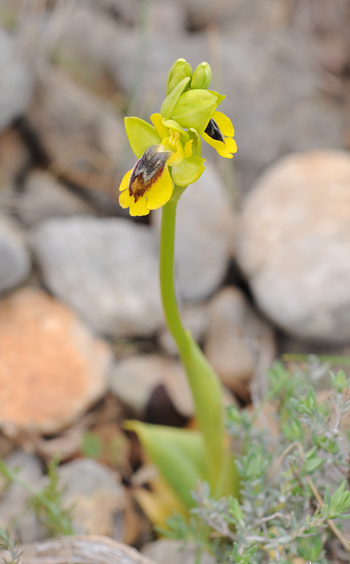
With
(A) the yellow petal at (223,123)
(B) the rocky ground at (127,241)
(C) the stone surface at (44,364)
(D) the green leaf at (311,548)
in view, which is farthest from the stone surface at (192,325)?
(A) the yellow petal at (223,123)

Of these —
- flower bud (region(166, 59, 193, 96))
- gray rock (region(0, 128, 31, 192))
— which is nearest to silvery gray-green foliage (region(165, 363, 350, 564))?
flower bud (region(166, 59, 193, 96))

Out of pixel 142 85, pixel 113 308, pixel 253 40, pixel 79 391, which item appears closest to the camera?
pixel 79 391

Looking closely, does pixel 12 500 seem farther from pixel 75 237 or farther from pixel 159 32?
pixel 159 32

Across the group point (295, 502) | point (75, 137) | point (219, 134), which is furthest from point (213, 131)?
point (75, 137)

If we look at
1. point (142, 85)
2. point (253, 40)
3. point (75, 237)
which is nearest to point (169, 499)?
point (75, 237)

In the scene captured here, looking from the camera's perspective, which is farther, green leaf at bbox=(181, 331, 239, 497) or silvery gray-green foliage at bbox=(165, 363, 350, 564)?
green leaf at bbox=(181, 331, 239, 497)

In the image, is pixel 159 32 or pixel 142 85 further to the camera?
pixel 159 32

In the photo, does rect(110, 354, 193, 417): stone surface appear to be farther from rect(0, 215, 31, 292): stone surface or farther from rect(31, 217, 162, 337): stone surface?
rect(0, 215, 31, 292): stone surface
